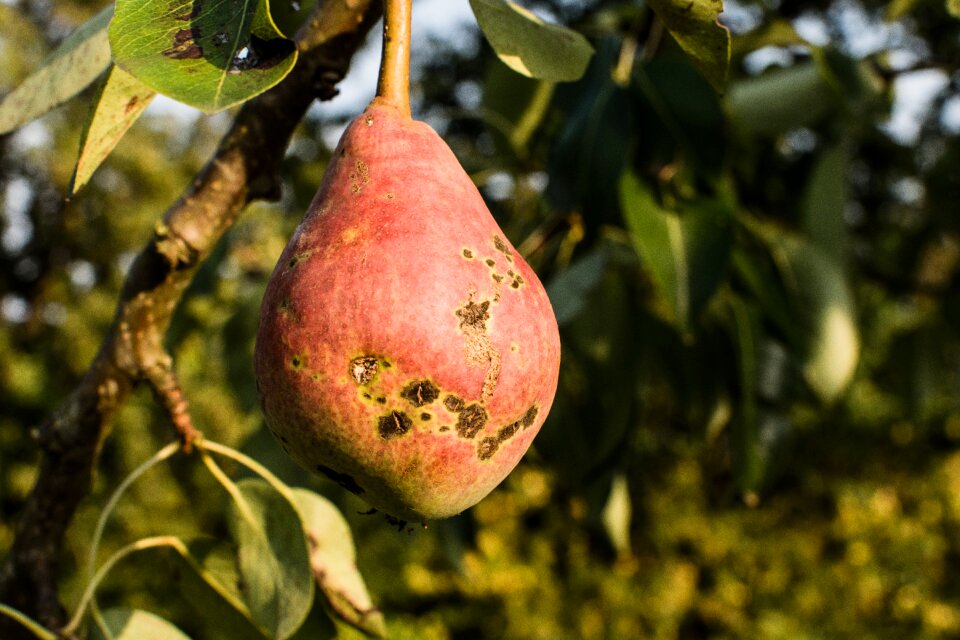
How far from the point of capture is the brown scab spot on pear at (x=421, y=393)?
0.46 m

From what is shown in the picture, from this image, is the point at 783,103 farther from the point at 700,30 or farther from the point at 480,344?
the point at 480,344

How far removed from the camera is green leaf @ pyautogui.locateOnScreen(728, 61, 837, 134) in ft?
4.89

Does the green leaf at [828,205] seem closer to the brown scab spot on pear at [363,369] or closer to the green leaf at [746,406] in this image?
the green leaf at [746,406]

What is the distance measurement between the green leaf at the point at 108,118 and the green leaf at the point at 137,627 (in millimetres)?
390

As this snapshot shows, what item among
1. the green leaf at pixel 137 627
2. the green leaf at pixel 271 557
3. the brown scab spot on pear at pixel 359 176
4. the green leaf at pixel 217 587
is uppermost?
the brown scab spot on pear at pixel 359 176

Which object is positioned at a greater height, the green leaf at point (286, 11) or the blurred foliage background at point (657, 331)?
the green leaf at point (286, 11)

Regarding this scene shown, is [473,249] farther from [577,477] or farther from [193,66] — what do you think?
[577,477]

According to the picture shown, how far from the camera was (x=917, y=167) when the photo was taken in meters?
2.43

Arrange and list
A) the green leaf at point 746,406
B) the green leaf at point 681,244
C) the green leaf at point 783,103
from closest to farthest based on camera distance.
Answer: the green leaf at point 681,244 < the green leaf at point 746,406 < the green leaf at point 783,103

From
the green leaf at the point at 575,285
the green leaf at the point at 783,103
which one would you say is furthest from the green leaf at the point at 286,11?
the green leaf at the point at 783,103

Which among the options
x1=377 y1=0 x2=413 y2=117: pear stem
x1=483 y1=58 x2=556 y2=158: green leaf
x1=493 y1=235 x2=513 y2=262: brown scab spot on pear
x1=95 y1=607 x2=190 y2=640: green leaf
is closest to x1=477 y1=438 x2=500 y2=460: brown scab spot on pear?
x1=493 y1=235 x2=513 y2=262: brown scab spot on pear

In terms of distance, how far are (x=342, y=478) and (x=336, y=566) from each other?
308 millimetres

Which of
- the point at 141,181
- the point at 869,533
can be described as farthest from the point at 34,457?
the point at 869,533

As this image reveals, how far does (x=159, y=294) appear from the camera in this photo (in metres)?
0.73
